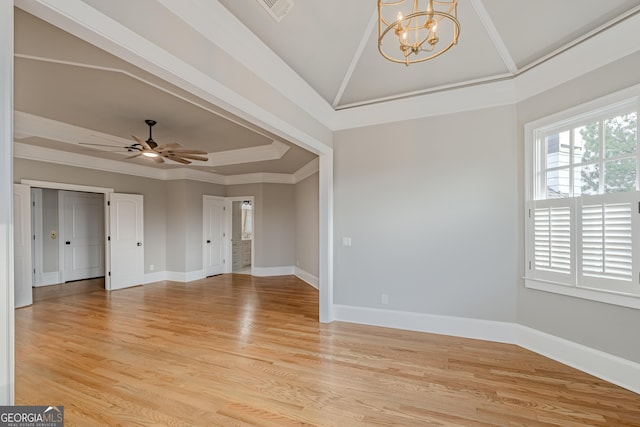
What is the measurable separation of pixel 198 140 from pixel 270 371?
14.3ft

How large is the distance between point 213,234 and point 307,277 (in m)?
2.93

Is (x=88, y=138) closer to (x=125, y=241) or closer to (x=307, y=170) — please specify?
(x=125, y=241)

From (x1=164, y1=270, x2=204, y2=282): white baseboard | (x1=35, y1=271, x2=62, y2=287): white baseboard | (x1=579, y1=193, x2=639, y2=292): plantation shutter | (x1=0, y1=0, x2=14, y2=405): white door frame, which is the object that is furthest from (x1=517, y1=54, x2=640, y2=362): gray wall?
(x1=35, y1=271, x2=62, y2=287): white baseboard

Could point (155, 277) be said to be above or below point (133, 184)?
below

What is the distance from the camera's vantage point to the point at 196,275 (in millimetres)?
7258

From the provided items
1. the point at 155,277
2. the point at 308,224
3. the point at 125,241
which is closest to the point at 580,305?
the point at 308,224

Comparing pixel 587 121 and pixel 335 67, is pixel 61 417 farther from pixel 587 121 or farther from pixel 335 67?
pixel 587 121

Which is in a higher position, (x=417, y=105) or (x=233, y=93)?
(x=417, y=105)

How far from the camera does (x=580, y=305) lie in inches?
108

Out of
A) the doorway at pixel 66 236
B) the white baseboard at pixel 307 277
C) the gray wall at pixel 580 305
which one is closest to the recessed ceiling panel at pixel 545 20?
the gray wall at pixel 580 305

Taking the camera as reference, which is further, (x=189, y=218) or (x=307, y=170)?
(x=189, y=218)

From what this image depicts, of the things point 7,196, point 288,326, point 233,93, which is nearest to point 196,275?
point 288,326

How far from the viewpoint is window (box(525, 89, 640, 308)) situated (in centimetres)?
244

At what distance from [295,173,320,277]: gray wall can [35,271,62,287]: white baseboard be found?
5.57 meters
